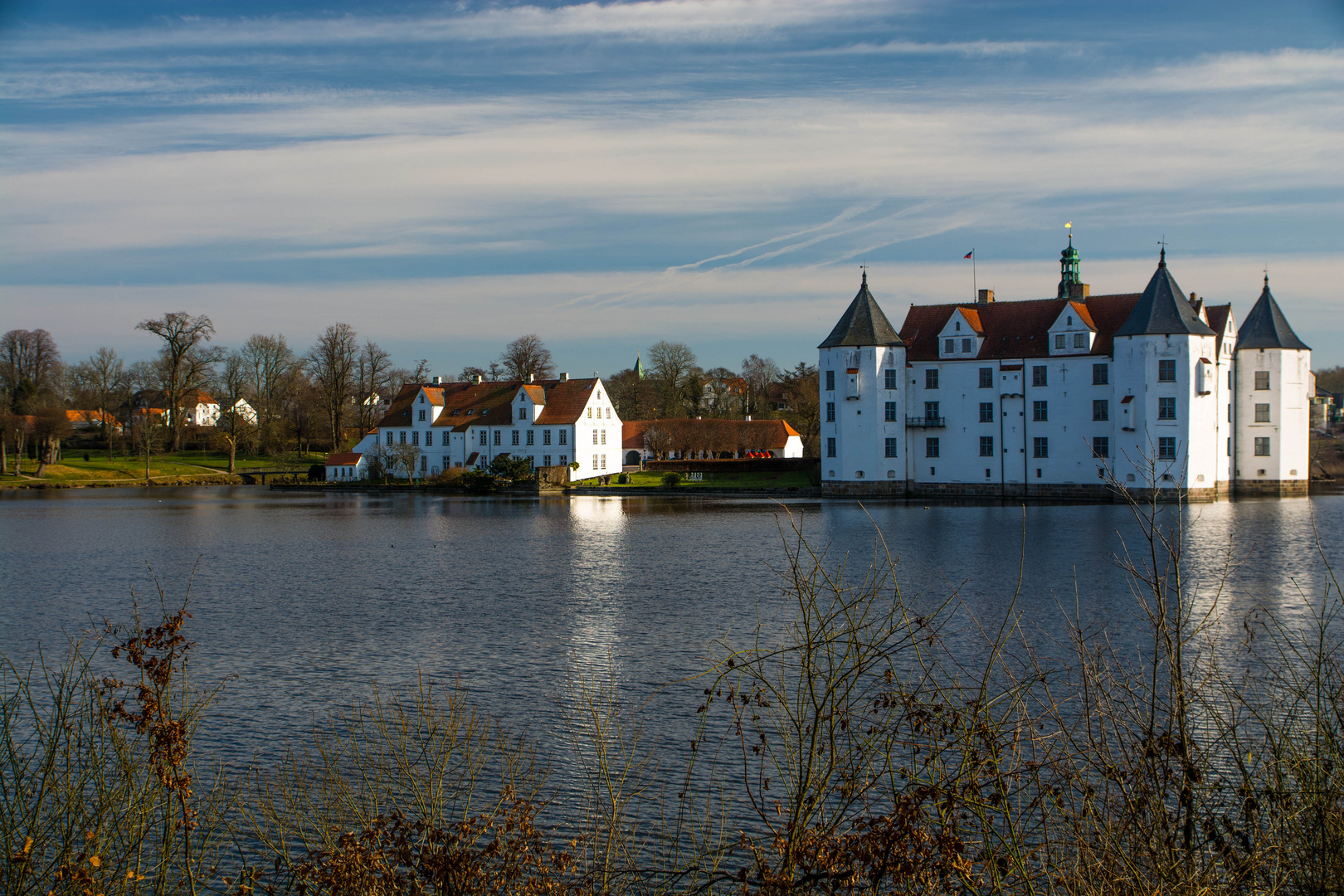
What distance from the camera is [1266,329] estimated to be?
47.3 meters

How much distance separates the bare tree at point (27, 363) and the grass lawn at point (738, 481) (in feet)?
149

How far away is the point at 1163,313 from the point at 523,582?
34.1 meters

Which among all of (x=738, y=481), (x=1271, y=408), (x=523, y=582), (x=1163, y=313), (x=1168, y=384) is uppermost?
(x=1163, y=313)

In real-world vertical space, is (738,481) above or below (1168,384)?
below

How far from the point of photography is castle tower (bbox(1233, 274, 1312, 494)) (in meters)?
46.3

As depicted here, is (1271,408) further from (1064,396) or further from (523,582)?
(523,582)

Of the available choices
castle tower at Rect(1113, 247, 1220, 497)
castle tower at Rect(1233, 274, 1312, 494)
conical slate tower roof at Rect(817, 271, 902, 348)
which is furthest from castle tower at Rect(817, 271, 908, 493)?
castle tower at Rect(1233, 274, 1312, 494)

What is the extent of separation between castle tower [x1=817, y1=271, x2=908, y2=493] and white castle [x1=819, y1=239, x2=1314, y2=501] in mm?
63

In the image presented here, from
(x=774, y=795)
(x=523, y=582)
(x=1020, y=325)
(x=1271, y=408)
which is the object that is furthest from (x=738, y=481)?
(x=774, y=795)

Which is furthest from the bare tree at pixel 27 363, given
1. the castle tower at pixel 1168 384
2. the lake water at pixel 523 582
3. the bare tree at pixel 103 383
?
the castle tower at pixel 1168 384

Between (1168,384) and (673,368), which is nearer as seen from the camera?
(1168,384)

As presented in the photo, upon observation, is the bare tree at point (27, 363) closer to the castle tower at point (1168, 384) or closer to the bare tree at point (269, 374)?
the bare tree at point (269, 374)

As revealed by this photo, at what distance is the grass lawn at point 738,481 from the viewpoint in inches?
2272

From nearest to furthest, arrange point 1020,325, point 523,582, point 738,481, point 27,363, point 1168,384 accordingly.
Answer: point 523,582 → point 1168,384 → point 1020,325 → point 738,481 → point 27,363
